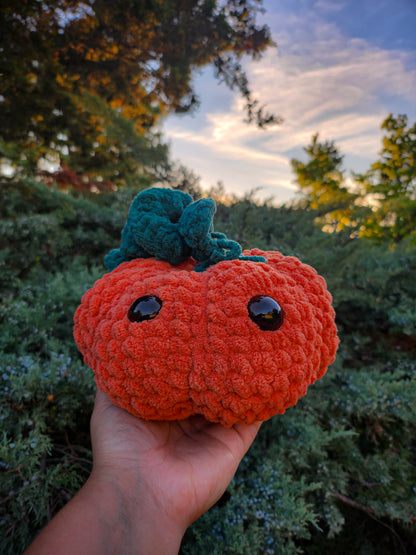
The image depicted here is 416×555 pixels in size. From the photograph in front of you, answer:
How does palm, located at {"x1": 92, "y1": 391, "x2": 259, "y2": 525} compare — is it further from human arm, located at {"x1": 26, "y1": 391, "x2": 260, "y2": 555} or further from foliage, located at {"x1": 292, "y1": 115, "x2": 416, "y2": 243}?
Answer: foliage, located at {"x1": 292, "y1": 115, "x2": 416, "y2": 243}

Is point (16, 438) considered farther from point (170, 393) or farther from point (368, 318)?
point (368, 318)

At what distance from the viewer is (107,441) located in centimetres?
92

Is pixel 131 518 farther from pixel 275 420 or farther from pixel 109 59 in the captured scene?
pixel 109 59

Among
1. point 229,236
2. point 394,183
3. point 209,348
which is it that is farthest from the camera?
point 394,183

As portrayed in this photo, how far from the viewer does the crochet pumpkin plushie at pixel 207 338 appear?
2.29 ft

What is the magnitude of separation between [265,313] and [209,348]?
17cm

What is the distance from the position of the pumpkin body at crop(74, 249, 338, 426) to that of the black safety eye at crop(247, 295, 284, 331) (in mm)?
15

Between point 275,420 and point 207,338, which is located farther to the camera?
point 275,420

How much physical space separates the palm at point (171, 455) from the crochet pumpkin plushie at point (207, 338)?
0.69 ft

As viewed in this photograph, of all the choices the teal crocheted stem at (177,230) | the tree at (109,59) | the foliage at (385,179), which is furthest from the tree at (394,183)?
the teal crocheted stem at (177,230)

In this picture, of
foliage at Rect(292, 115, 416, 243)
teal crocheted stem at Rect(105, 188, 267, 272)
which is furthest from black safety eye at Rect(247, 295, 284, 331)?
foliage at Rect(292, 115, 416, 243)

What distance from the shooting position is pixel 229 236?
2410 mm

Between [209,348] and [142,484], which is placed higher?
[209,348]

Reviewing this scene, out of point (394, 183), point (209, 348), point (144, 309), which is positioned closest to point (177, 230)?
point (144, 309)
